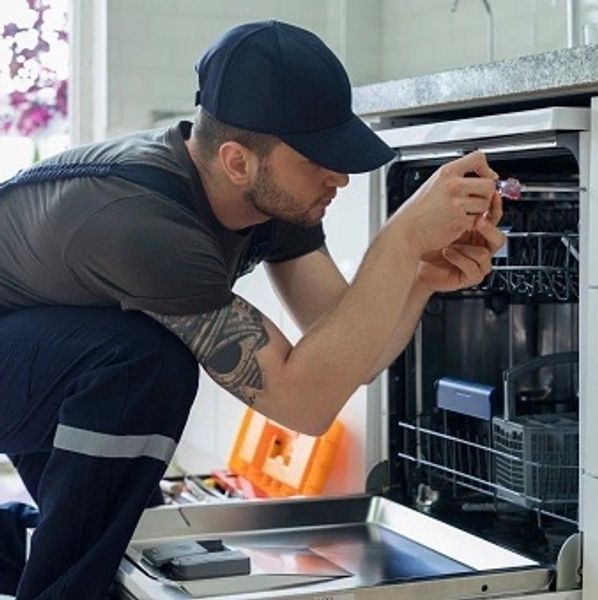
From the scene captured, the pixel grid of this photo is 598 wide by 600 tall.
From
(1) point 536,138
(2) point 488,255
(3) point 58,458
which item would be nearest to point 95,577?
(3) point 58,458

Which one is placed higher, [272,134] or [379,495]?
[272,134]

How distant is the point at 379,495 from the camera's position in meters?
2.08

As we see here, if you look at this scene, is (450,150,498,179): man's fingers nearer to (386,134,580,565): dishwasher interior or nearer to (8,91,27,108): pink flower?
(386,134,580,565): dishwasher interior

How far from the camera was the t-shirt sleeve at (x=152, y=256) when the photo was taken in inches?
63.1

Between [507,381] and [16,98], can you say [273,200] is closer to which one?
[507,381]

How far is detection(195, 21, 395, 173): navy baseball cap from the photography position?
1.66 m

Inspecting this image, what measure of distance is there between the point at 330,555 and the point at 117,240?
0.57 m

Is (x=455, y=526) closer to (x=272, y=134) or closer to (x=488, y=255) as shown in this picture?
(x=488, y=255)

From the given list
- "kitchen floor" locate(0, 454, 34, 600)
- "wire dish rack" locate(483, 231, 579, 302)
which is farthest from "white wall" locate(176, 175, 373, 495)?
"kitchen floor" locate(0, 454, 34, 600)

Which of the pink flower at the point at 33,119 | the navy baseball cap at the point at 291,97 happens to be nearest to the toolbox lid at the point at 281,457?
the navy baseball cap at the point at 291,97

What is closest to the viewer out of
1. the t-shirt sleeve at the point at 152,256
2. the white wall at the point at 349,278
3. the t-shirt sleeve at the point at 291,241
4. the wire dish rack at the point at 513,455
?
the t-shirt sleeve at the point at 152,256

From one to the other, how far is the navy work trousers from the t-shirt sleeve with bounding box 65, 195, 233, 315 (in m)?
0.06

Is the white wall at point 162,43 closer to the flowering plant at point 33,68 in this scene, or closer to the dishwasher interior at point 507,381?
the flowering plant at point 33,68

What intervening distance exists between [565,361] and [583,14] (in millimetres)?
1285
